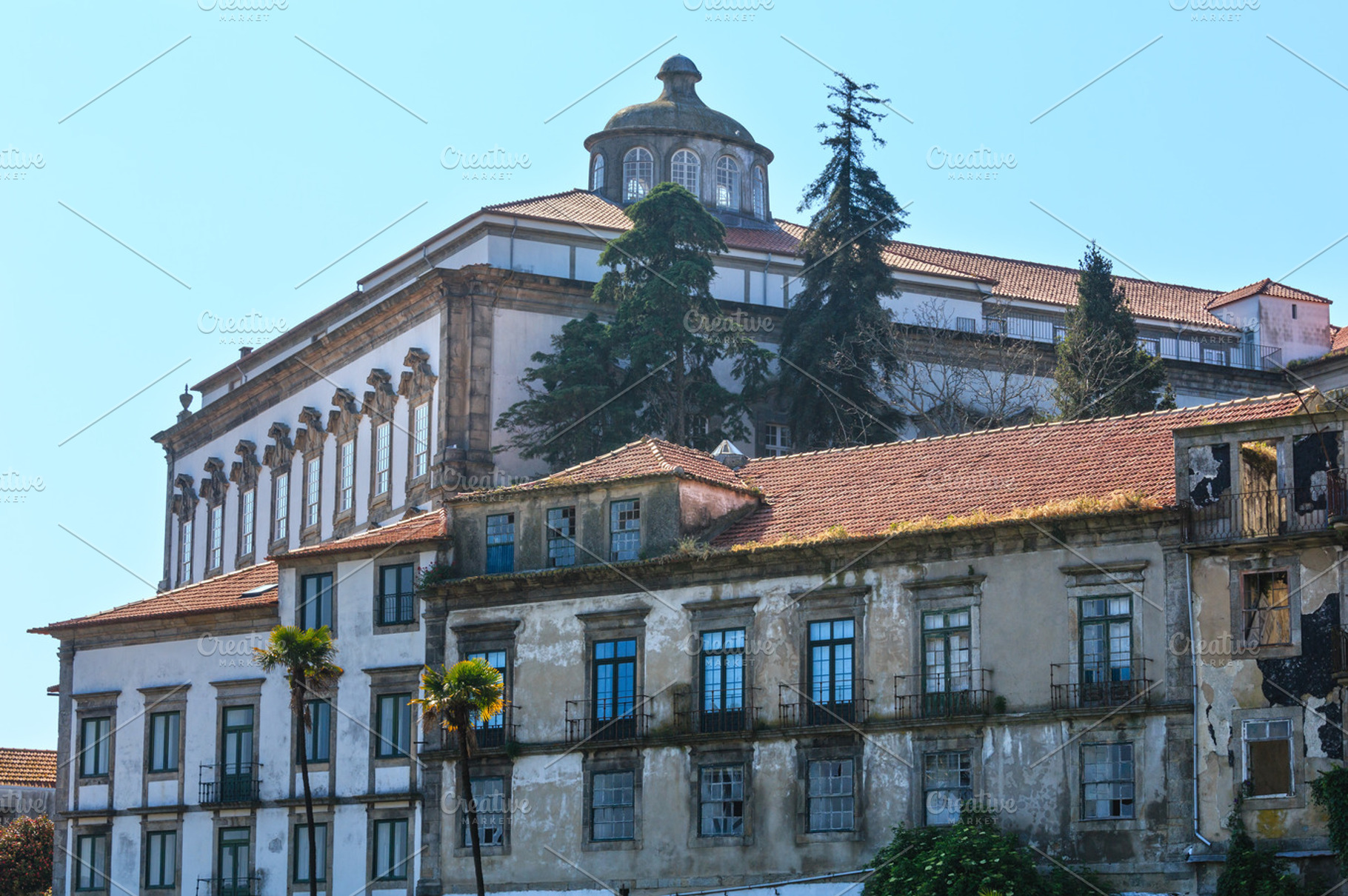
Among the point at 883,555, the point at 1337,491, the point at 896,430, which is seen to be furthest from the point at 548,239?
the point at 1337,491

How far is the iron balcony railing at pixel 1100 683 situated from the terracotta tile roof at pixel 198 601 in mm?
19426

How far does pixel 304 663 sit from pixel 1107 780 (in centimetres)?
1730

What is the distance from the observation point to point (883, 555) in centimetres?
4134

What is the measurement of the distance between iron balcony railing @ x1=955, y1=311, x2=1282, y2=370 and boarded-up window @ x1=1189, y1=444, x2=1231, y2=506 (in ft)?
99.3

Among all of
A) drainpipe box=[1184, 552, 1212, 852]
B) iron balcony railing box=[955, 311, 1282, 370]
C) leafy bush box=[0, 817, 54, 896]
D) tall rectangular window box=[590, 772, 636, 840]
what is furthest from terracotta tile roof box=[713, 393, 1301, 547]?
leafy bush box=[0, 817, 54, 896]

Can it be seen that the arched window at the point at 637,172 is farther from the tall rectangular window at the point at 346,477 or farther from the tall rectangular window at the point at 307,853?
the tall rectangular window at the point at 307,853

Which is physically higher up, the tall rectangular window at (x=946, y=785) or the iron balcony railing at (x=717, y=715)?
the iron balcony railing at (x=717, y=715)

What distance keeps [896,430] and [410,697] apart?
1884 centimetres

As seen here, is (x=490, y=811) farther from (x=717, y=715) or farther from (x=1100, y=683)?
(x=1100, y=683)

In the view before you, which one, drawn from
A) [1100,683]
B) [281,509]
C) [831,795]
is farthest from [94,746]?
[1100,683]

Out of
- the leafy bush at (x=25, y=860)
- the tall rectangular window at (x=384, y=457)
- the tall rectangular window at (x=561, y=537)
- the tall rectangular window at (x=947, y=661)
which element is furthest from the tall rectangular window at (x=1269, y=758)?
the leafy bush at (x=25, y=860)

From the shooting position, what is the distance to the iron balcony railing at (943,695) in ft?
131

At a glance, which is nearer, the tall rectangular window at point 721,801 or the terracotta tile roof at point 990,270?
the tall rectangular window at point 721,801

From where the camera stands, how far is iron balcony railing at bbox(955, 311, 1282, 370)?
230 feet
